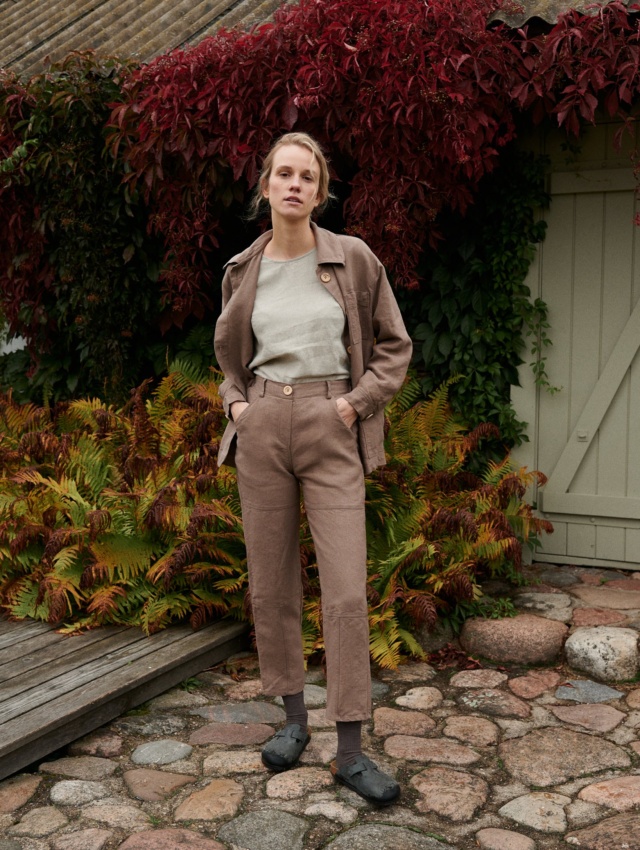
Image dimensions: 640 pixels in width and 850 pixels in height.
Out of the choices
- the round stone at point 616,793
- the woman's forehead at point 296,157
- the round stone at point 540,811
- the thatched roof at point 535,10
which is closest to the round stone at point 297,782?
the round stone at point 540,811

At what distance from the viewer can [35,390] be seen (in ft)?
22.4

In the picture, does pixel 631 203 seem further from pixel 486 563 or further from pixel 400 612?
pixel 400 612

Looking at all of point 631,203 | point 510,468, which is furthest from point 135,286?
point 631,203

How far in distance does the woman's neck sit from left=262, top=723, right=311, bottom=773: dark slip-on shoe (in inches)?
65.6

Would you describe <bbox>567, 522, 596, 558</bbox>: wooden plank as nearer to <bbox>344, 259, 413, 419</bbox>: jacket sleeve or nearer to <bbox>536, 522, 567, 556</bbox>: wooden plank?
<bbox>536, 522, 567, 556</bbox>: wooden plank

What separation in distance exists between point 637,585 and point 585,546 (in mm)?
415

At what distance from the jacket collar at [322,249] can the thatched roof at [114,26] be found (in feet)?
9.86

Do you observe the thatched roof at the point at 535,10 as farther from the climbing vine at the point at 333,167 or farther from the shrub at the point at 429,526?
the shrub at the point at 429,526

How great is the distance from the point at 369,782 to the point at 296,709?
0.44 meters

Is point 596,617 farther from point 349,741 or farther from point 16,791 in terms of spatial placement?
point 16,791

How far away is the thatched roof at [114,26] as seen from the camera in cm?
624

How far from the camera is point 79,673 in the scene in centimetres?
380

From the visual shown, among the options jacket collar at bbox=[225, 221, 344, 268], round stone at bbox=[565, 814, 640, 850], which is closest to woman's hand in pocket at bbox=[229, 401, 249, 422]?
jacket collar at bbox=[225, 221, 344, 268]

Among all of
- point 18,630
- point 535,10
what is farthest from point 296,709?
point 535,10
